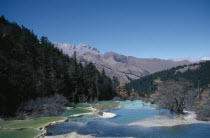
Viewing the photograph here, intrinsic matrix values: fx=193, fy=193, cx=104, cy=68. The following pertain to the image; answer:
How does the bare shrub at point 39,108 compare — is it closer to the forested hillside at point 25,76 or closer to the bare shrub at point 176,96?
the forested hillside at point 25,76

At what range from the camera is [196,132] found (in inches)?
774

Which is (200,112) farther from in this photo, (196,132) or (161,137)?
(161,137)

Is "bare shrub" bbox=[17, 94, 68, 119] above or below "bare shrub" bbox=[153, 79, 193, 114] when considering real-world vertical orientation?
below

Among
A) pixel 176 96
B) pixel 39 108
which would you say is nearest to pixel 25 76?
pixel 39 108

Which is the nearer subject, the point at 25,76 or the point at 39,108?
the point at 39,108

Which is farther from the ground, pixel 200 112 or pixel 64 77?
pixel 64 77

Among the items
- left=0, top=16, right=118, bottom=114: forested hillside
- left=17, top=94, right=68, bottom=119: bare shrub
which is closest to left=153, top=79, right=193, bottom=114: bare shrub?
left=17, top=94, right=68, bottom=119: bare shrub

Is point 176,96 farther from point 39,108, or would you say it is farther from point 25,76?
point 25,76

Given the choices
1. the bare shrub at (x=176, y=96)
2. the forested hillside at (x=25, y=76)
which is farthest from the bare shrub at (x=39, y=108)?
the bare shrub at (x=176, y=96)

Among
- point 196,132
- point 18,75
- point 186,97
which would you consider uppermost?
point 18,75

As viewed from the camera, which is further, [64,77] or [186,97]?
[64,77]

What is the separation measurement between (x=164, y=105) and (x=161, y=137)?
15.1 metres

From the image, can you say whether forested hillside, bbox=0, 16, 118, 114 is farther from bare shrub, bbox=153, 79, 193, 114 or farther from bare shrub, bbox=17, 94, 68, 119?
bare shrub, bbox=153, 79, 193, 114

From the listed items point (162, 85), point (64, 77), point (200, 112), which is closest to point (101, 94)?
point (64, 77)
